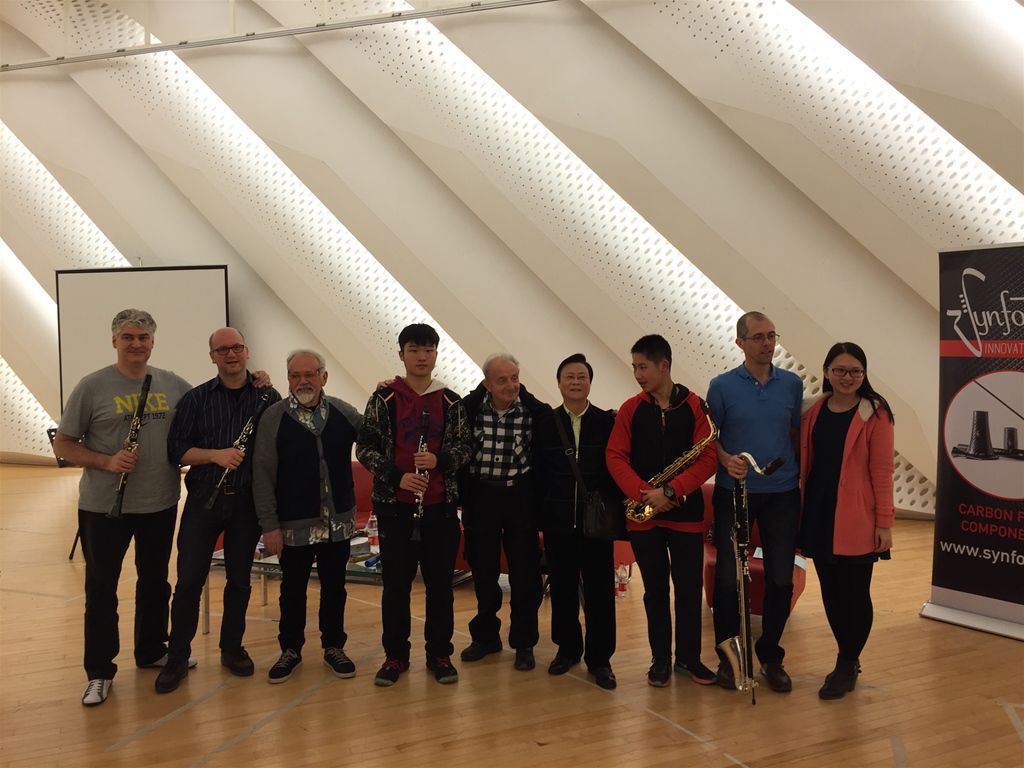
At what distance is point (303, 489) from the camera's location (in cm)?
409

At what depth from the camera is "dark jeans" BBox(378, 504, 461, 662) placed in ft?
13.5

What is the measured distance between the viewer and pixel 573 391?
162 inches

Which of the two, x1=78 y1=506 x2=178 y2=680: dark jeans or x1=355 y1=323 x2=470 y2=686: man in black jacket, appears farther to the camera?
x1=355 y1=323 x2=470 y2=686: man in black jacket

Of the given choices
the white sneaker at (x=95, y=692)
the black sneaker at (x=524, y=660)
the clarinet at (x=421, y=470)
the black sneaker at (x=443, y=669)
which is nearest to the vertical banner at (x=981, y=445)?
the black sneaker at (x=524, y=660)

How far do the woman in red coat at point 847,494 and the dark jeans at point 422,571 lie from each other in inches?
67.3

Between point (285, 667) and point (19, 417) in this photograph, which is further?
point (19, 417)

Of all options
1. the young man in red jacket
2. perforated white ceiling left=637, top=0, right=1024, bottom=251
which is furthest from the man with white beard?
perforated white ceiling left=637, top=0, right=1024, bottom=251

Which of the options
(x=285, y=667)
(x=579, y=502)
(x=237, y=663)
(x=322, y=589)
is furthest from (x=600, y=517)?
(x=237, y=663)

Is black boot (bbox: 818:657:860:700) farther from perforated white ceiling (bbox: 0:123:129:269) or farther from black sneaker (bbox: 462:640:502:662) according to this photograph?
perforated white ceiling (bbox: 0:123:129:269)

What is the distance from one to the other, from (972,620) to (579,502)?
8.65 feet

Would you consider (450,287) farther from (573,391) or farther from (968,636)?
(968,636)

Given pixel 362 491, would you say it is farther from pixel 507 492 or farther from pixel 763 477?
pixel 763 477

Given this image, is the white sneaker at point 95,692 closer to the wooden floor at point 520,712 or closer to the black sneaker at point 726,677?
the wooden floor at point 520,712

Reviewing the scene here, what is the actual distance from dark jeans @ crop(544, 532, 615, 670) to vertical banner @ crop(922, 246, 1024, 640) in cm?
231
